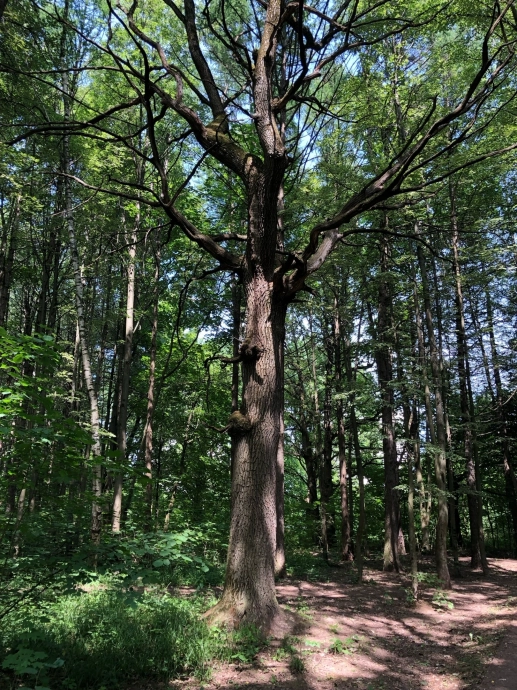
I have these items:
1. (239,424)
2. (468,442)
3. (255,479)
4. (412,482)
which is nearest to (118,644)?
(255,479)

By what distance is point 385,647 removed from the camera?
477cm

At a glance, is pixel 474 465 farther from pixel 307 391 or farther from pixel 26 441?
pixel 26 441

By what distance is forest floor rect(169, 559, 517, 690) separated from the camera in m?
3.64

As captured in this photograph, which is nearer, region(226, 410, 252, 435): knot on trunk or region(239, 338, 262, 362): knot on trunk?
region(226, 410, 252, 435): knot on trunk

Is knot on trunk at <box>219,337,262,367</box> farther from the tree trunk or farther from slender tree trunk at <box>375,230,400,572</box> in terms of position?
slender tree trunk at <box>375,230,400,572</box>

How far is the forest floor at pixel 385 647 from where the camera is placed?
3645mm

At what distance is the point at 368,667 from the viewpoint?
160 inches

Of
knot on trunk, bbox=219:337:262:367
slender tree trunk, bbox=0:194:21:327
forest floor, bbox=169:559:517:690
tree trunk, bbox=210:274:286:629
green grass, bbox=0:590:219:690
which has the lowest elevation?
forest floor, bbox=169:559:517:690

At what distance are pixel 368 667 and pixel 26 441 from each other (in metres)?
3.79

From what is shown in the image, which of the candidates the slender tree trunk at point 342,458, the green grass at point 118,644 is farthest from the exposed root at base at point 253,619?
the slender tree trunk at point 342,458

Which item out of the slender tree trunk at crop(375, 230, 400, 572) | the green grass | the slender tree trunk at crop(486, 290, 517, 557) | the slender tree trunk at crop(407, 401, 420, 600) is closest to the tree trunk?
the green grass

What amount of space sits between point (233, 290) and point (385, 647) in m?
9.89

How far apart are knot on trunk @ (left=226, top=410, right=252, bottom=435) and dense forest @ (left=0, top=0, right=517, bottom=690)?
22 mm

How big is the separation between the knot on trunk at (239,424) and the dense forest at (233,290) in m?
0.02
